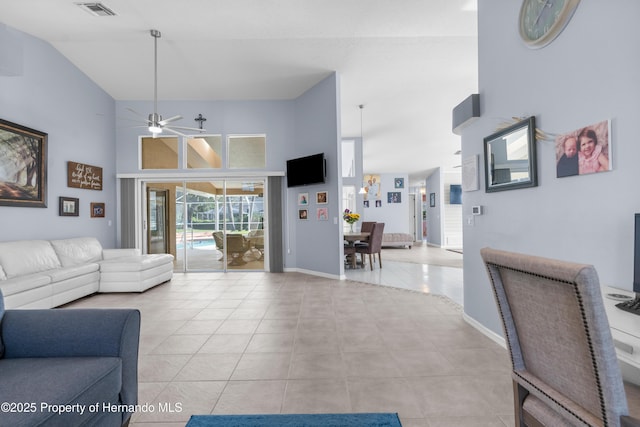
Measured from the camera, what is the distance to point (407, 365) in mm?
2355

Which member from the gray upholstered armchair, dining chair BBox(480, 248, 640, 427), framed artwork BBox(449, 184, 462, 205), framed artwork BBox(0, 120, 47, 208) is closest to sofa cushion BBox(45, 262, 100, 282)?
framed artwork BBox(0, 120, 47, 208)

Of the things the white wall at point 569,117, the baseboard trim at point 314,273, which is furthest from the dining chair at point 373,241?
the white wall at point 569,117

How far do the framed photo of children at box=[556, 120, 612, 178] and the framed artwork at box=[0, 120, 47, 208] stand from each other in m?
6.40

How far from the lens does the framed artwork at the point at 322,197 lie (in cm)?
594

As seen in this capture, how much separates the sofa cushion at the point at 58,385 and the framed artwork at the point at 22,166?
4.23m

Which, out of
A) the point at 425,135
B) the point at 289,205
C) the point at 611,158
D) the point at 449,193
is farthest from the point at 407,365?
the point at 449,193

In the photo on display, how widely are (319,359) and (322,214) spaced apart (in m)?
3.77

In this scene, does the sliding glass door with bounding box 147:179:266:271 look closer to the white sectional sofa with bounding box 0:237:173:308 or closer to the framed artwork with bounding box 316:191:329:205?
the white sectional sofa with bounding box 0:237:173:308

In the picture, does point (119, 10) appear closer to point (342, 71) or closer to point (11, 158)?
point (11, 158)

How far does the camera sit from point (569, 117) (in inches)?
77.6

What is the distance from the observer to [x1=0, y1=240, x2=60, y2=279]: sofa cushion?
386cm

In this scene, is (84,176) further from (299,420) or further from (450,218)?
(450,218)

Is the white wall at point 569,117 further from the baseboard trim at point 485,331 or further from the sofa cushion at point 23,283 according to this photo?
the sofa cushion at point 23,283

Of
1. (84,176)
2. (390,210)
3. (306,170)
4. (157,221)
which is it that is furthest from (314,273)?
(390,210)
